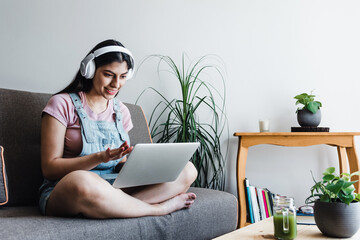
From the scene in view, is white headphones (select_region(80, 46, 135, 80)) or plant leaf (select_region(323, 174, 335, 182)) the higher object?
white headphones (select_region(80, 46, 135, 80))

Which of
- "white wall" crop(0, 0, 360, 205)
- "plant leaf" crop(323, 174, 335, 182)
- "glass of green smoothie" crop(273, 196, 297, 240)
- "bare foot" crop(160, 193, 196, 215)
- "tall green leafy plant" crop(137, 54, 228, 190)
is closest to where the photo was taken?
"glass of green smoothie" crop(273, 196, 297, 240)

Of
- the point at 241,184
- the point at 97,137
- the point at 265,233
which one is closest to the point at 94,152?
the point at 97,137

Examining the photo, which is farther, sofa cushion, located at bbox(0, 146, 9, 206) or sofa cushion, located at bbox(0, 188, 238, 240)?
sofa cushion, located at bbox(0, 146, 9, 206)

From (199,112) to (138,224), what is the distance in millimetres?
1668

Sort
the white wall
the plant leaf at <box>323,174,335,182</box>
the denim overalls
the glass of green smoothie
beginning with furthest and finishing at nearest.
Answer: the white wall
the denim overalls
the plant leaf at <box>323,174,335,182</box>
the glass of green smoothie

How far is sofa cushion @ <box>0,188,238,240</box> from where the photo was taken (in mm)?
1144

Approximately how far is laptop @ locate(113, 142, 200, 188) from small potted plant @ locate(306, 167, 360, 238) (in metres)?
0.50

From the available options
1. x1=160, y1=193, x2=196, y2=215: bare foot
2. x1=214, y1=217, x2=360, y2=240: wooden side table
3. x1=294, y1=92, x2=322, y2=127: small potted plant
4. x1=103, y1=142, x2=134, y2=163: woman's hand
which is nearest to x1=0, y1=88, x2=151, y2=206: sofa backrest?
x1=103, y1=142, x2=134, y2=163: woman's hand

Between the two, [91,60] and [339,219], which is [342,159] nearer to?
[339,219]

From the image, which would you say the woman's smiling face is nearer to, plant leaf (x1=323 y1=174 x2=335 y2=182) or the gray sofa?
the gray sofa

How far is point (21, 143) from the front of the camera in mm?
1723

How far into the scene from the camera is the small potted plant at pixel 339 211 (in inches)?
44.4

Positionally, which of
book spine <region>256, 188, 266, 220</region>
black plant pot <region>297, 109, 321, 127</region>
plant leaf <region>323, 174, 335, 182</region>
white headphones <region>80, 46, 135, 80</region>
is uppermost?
white headphones <region>80, 46, 135, 80</region>

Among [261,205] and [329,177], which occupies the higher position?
[329,177]
